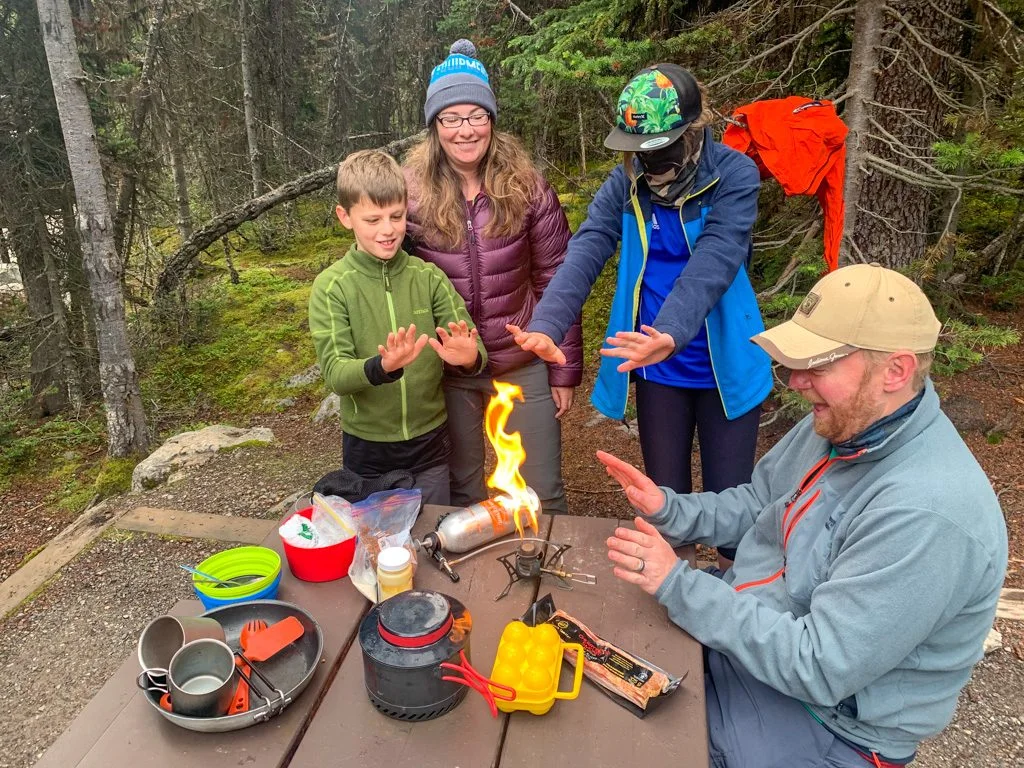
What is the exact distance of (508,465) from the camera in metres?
2.84

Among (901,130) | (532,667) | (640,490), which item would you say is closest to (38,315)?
(640,490)

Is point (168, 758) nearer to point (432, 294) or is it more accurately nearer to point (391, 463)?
point (391, 463)

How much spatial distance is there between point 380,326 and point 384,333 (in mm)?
38

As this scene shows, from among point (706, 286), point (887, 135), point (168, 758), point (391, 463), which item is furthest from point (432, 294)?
point (887, 135)

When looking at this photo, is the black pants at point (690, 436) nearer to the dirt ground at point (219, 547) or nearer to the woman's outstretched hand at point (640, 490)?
the woman's outstretched hand at point (640, 490)

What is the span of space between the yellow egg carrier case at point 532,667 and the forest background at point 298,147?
302cm

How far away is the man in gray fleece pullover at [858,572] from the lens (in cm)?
162

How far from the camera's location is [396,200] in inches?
116

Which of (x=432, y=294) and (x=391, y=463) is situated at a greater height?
(x=432, y=294)

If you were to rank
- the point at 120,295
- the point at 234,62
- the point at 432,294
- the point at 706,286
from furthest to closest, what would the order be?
the point at 234,62 < the point at 120,295 < the point at 432,294 < the point at 706,286

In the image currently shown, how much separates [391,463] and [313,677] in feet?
4.74

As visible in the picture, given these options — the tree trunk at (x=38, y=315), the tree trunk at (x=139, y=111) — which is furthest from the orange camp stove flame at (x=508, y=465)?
the tree trunk at (x=38, y=315)

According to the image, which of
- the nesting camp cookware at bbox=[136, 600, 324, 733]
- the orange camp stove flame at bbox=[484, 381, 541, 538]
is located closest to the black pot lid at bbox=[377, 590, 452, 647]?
the nesting camp cookware at bbox=[136, 600, 324, 733]

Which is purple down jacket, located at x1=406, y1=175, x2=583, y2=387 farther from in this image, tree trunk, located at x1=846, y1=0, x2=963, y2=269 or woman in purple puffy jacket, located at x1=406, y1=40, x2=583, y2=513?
tree trunk, located at x1=846, y1=0, x2=963, y2=269
